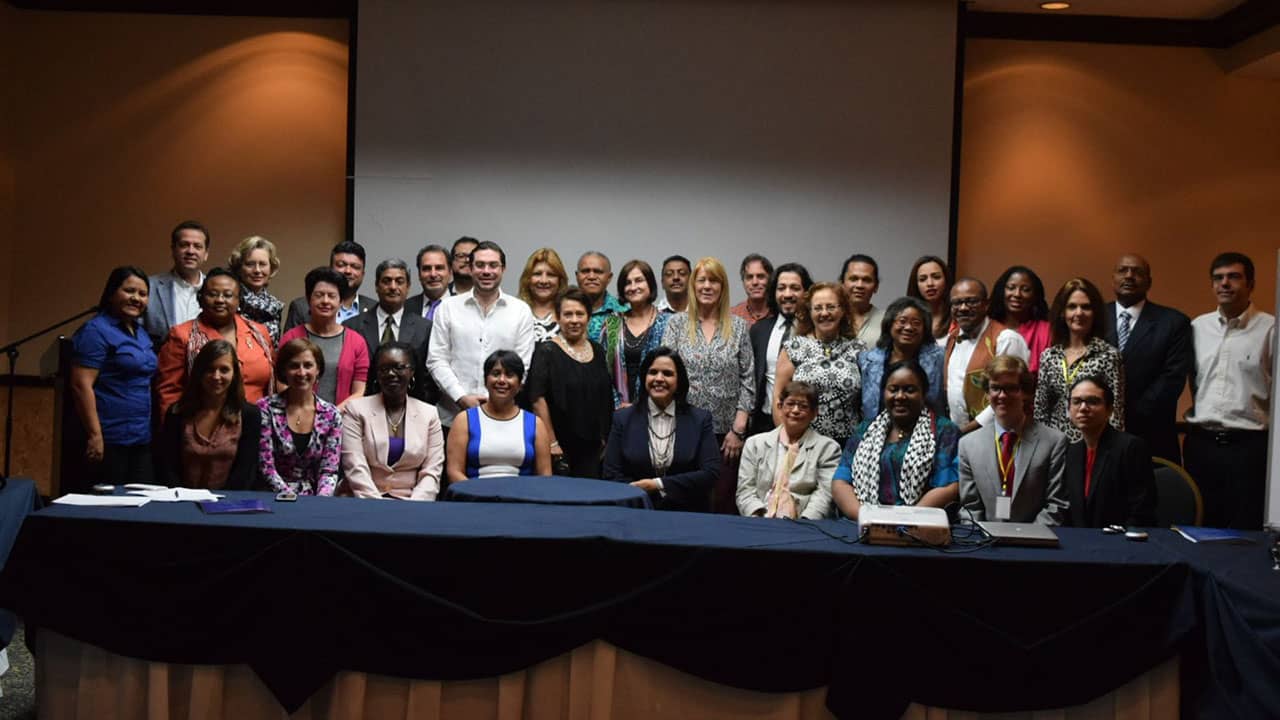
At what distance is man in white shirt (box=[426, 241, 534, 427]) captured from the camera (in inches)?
208

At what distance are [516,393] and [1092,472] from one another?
2.20 metres

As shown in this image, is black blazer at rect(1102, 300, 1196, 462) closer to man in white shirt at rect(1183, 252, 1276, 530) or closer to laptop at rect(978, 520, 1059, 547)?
man in white shirt at rect(1183, 252, 1276, 530)

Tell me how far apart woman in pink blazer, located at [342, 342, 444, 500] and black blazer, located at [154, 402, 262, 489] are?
366mm

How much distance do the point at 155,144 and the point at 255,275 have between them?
7.37 feet

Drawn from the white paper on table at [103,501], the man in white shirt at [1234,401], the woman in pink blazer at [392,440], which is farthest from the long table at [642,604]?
the man in white shirt at [1234,401]

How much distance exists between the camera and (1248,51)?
695cm


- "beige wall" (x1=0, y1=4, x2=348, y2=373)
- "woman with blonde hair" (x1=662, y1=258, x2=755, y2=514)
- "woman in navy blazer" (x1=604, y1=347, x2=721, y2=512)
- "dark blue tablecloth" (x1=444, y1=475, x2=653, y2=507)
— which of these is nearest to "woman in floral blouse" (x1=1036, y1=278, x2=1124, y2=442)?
"woman with blonde hair" (x1=662, y1=258, x2=755, y2=514)

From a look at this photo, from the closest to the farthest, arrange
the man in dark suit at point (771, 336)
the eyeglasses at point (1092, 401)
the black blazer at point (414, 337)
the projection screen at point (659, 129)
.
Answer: the eyeglasses at point (1092, 401) → the man in dark suit at point (771, 336) → the black blazer at point (414, 337) → the projection screen at point (659, 129)

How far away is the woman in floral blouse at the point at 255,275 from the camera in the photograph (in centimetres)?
537

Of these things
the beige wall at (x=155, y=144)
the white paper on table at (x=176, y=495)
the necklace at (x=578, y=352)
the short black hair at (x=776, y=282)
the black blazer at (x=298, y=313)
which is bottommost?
the white paper on table at (x=176, y=495)

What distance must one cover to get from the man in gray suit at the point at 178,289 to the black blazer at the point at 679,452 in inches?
83.0

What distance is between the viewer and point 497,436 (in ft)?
15.2

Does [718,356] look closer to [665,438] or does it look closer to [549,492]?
[665,438]

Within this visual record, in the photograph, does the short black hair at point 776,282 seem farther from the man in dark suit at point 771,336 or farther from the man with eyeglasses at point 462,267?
the man with eyeglasses at point 462,267
